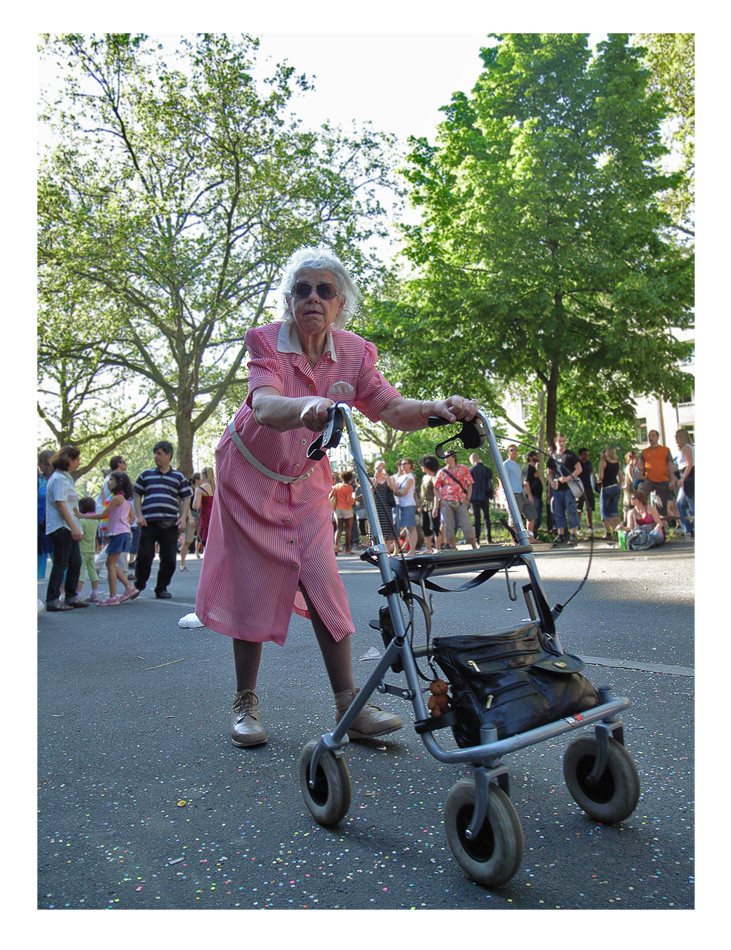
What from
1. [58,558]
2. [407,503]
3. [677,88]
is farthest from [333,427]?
[677,88]

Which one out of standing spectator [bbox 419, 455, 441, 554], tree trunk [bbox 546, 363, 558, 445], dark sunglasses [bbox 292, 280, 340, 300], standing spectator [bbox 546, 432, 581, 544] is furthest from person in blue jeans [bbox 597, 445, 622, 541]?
dark sunglasses [bbox 292, 280, 340, 300]

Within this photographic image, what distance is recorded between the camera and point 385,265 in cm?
2661

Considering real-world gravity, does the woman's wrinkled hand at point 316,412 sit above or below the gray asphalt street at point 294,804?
above

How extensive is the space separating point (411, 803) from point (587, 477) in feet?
41.6

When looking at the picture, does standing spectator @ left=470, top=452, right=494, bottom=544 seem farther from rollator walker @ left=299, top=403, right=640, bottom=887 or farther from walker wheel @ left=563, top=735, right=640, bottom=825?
walker wheel @ left=563, top=735, right=640, bottom=825

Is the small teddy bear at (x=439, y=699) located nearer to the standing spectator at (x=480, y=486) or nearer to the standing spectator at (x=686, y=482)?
the standing spectator at (x=686, y=482)

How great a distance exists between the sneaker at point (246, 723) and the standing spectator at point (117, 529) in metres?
6.20

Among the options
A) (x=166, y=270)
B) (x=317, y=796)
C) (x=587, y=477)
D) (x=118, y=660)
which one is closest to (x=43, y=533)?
(x=118, y=660)

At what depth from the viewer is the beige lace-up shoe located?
125 inches

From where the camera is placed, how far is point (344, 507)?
15.5 m

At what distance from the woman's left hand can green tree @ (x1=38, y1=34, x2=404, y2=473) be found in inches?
903

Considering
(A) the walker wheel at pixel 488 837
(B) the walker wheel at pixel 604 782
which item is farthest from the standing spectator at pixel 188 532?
(A) the walker wheel at pixel 488 837

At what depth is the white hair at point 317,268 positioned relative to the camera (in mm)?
3061

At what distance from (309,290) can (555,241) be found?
13584 millimetres
